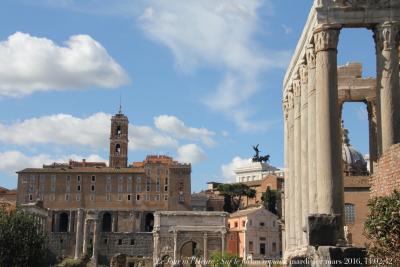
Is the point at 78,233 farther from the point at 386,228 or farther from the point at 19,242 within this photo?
the point at 386,228

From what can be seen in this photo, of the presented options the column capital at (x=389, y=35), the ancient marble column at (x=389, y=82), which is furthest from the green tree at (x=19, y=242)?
the column capital at (x=389, y=35)

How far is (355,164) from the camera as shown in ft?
141

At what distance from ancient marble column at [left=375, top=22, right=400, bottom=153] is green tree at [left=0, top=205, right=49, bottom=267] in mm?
17243

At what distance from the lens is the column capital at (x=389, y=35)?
13625mm

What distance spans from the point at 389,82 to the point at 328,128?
5.43ft

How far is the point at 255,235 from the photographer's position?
188 ft

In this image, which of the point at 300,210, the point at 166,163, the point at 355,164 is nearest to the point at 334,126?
the point at 300,210

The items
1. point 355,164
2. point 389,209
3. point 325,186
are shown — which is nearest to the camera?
point 389,209

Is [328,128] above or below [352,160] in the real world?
below

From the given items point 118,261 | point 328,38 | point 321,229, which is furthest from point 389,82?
point 118,261

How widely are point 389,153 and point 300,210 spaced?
625 centimetres

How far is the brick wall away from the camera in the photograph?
1071cm

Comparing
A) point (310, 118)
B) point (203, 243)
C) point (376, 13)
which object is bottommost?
point (203, 243)

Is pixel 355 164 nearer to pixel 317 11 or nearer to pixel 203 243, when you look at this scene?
pixel 203 243
